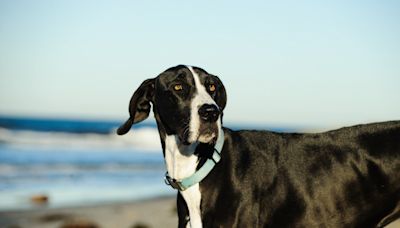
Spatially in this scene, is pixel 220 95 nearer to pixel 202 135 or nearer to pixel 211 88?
pixel 211 88

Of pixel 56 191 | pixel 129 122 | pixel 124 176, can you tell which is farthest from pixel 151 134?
pixel 129 122

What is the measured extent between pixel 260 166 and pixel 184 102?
79 cm

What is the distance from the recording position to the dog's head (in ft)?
17.0

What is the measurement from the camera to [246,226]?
17.1 ft

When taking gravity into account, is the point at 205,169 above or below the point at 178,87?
below

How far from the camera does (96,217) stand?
10961 mm

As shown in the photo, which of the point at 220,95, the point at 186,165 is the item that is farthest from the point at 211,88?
the point at 186,165

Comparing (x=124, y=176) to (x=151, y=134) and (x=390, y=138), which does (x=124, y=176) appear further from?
(x=151, y=134)

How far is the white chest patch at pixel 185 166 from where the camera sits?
17.5 ft

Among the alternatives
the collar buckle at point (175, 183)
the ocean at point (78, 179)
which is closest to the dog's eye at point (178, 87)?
the collar buckle at point (175, 183)

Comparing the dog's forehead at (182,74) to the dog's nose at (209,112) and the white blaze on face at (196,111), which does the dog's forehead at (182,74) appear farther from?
the dog's nose at (209,112)

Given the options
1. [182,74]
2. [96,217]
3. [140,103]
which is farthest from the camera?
[96,217]

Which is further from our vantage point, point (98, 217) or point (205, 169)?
point (98, 217)

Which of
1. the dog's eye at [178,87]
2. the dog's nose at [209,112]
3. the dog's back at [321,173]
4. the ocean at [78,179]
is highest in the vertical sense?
the dog's eye at [178,87]
